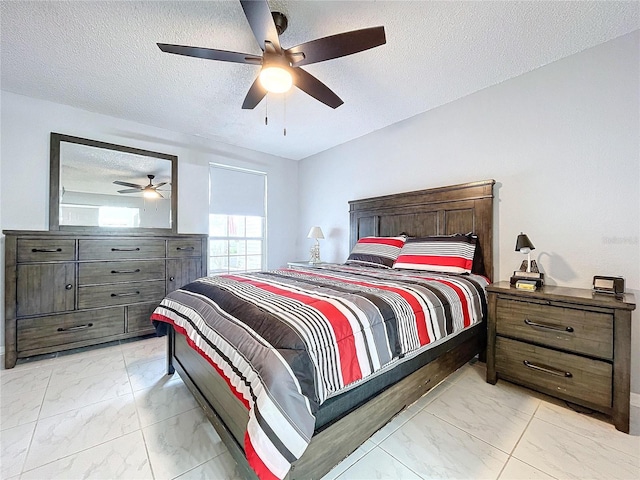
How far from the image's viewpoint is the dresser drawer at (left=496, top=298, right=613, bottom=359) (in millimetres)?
1639

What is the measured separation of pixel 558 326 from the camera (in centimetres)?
179

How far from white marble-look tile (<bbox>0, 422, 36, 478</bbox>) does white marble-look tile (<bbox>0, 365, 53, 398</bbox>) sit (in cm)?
58

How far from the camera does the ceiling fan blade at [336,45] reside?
4.96 ft

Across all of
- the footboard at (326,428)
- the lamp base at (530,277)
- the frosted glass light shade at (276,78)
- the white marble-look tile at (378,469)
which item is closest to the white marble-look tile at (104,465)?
the footboard at (326,428)

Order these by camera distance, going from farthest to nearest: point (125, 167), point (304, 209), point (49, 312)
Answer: point (304, 209)
point (125, 167)
point (49, 312)

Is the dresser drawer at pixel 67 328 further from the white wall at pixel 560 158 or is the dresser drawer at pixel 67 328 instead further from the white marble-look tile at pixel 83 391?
the white wall at pixel 560 158

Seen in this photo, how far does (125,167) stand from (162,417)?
9.51 ft

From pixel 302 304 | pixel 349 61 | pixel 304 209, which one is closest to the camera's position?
pixel 302 304

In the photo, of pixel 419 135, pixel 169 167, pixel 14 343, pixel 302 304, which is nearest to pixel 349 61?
pixel 419 135

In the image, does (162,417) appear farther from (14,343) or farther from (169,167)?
(169,167)

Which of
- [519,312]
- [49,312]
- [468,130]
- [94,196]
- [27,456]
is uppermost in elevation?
[468,130]

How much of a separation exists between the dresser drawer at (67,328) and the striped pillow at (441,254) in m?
3.07

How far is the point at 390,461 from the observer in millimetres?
1377

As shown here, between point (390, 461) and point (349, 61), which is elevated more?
point (349, 61)
